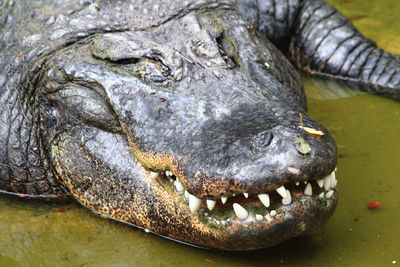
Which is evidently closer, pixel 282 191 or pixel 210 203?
pixel 282 191

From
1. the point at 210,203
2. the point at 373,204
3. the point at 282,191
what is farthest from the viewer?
the point at 373,204

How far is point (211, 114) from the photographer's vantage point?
3.17 meters

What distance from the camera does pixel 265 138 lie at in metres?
2.84

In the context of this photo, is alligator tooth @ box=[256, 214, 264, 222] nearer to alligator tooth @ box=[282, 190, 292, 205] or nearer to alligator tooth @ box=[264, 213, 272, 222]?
alligator tooth @ box=[264, 213, 272, 222]

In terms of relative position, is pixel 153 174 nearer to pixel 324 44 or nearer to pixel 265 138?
pixel 265 138

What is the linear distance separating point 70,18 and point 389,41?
335 cm

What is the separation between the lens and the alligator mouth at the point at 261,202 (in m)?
2.86

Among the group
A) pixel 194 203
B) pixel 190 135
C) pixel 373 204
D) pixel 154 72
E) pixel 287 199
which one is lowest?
pixel 373 204

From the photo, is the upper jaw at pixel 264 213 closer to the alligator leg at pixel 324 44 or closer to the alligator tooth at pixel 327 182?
the alligator tooth at pixel 327 182

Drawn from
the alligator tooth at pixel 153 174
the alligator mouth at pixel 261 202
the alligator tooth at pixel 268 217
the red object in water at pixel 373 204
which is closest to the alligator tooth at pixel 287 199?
the alligator mouth at pixel 261 202


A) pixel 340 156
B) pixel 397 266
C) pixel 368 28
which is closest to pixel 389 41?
pixel 368 28

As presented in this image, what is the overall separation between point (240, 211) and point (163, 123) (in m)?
0.71

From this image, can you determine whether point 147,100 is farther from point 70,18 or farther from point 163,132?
point 70,18

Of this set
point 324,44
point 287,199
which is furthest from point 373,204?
point 324,44
